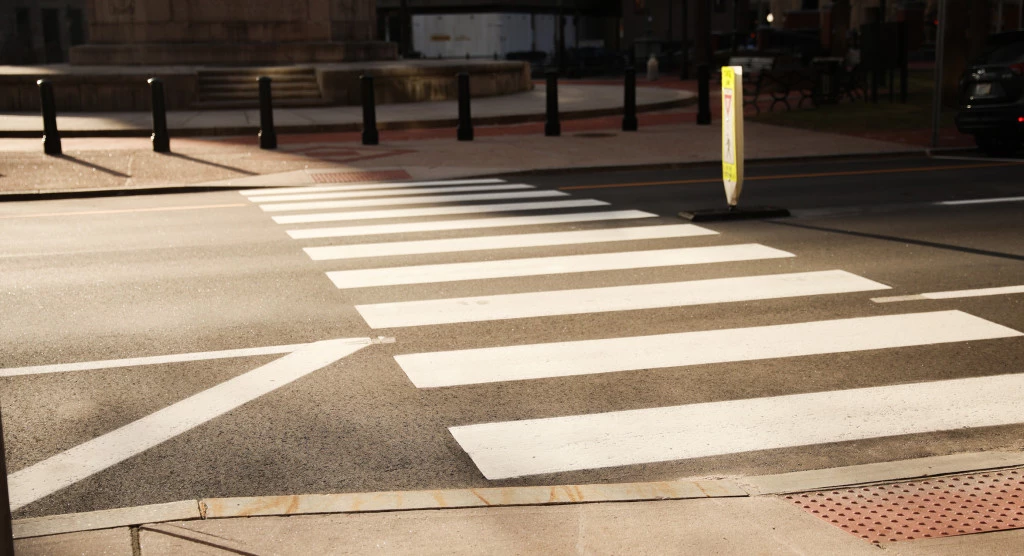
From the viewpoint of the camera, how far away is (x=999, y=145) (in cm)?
1745

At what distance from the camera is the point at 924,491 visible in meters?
4.84

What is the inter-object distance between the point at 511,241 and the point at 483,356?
3931 millimetres

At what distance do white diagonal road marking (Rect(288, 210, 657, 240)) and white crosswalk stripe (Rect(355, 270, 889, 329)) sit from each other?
3170mm

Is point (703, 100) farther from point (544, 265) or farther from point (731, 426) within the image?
point (731, 426)

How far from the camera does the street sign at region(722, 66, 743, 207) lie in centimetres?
1108

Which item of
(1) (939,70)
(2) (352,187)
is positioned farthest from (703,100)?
(2) (352,187)

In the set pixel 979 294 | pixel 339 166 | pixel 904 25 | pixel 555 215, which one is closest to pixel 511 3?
pixel 904 25

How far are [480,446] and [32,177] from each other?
1212 cm

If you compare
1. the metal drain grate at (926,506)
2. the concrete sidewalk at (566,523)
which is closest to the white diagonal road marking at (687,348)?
the concrete sidewalk at (566,523)

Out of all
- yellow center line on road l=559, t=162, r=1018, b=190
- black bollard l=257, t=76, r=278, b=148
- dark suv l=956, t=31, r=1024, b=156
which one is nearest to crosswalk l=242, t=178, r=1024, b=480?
Answer: yellow center line on road l=559, t=162, r=1018, b=190

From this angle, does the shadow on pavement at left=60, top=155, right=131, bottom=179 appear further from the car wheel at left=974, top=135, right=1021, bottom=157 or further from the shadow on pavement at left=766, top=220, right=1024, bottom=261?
the car wheel at left=974, top=135, right=1021, bottom=157

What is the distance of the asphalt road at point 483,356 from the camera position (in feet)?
17.7

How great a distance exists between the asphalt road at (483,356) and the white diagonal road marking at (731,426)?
0.06ft

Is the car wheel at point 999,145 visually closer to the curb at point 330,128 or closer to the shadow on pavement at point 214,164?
the curb at point 330,128
